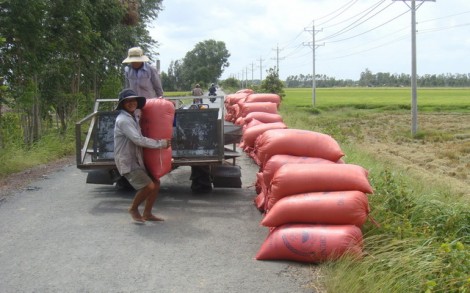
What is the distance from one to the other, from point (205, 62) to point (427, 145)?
3720 inches

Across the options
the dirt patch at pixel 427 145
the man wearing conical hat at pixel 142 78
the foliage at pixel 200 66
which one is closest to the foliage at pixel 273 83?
the dirt patch at pixel 427 145

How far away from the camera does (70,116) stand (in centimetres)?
1555

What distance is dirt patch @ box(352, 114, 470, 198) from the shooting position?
13.9 m

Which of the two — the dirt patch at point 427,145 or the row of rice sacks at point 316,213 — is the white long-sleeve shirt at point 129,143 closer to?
the row of rice sacks at point 316,213

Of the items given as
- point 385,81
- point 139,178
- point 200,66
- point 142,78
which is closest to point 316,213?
point 139,178

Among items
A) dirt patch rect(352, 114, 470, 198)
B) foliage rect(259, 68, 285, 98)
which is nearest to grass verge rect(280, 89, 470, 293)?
dirt patch rect(352, 114, 470, 198)

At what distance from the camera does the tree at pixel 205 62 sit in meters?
108

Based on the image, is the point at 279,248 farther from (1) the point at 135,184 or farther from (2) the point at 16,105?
(2) the point at 16,105

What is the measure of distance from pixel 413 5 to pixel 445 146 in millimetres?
9160

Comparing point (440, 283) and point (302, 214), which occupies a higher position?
point (302, 214)

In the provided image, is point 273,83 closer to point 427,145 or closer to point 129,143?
point 427,145

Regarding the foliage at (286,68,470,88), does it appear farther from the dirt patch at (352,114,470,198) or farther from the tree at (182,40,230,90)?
the dirt patch at (352,114,470,198)

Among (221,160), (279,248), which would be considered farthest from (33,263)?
(221,160)

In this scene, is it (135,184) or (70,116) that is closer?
(135,184)
